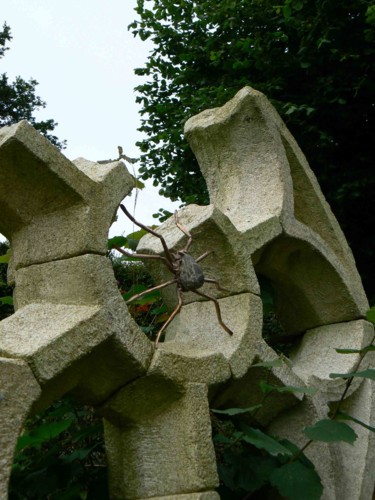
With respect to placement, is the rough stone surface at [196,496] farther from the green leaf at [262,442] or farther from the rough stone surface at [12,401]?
the rough stone surface at [12,401]

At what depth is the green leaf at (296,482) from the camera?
2.54 metres

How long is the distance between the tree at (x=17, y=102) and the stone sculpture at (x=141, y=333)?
13.8 metres

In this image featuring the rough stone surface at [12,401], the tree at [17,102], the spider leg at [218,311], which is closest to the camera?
the rough stone surface at [12,401]

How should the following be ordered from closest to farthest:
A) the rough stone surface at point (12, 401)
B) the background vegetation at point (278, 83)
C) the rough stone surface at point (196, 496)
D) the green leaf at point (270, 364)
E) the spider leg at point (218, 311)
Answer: the rough stone surface at point (12, 401), the rough stone surface at point (196, 496), the green leaf at point (270, 364), the spider leg at point (218, 311), the background vegetation at point (278, 83)

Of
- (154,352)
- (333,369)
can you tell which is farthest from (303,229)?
(154,352)

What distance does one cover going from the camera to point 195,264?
2826mm

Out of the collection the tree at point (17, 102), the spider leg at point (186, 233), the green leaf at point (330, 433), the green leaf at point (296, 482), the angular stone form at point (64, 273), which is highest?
the tree at point (17, 102)

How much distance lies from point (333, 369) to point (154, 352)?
1.41 meters

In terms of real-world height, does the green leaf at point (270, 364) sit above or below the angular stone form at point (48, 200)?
below

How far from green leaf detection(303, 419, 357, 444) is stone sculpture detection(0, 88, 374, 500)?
1.08 feet

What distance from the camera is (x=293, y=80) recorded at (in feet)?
24.4

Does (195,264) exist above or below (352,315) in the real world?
above

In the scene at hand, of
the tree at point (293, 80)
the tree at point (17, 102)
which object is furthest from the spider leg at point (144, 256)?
the tree at point (17, 102)

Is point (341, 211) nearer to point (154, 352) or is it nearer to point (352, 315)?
point (352, 315)
